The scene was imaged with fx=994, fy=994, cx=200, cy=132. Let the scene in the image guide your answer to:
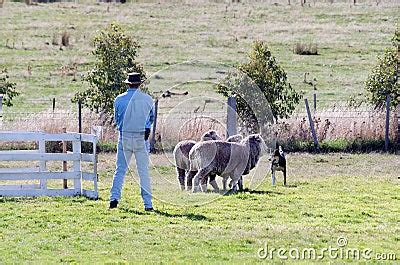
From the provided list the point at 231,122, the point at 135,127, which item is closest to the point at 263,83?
the point at 231,122

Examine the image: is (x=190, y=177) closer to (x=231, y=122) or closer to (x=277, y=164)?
(x=277, y=164)

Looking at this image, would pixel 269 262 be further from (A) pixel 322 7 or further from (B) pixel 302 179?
(A) pixel 322 7

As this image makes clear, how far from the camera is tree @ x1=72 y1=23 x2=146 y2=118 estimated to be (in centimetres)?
2891

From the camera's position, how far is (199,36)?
49.8m

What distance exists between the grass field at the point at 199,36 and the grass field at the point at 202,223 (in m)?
13.6

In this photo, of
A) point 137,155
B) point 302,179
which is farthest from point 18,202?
point 302,179

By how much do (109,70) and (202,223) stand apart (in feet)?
49.4

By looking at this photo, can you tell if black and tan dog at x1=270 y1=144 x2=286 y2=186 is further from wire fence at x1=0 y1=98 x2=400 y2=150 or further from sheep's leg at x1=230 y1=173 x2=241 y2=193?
wire fence at x1=0 y1=98 x2=400 y2=150

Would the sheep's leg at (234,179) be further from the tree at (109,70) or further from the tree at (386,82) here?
the tree at (386,82)

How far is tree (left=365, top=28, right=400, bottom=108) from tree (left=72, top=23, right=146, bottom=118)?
22.1 feet

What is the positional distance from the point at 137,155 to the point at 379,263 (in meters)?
5.76

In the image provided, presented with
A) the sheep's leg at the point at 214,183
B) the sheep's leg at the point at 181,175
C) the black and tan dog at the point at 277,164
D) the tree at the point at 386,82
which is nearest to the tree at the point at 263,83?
the tree at the point at 386,82

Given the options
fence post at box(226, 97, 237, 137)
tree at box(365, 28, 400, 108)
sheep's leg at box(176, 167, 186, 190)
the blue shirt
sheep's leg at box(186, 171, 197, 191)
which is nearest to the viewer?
the blue shirt

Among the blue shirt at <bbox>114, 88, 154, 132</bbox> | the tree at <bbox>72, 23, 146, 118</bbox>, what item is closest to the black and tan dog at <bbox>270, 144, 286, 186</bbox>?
the blue shirt at <bbox>114, 88, 154, 132</bbox>
